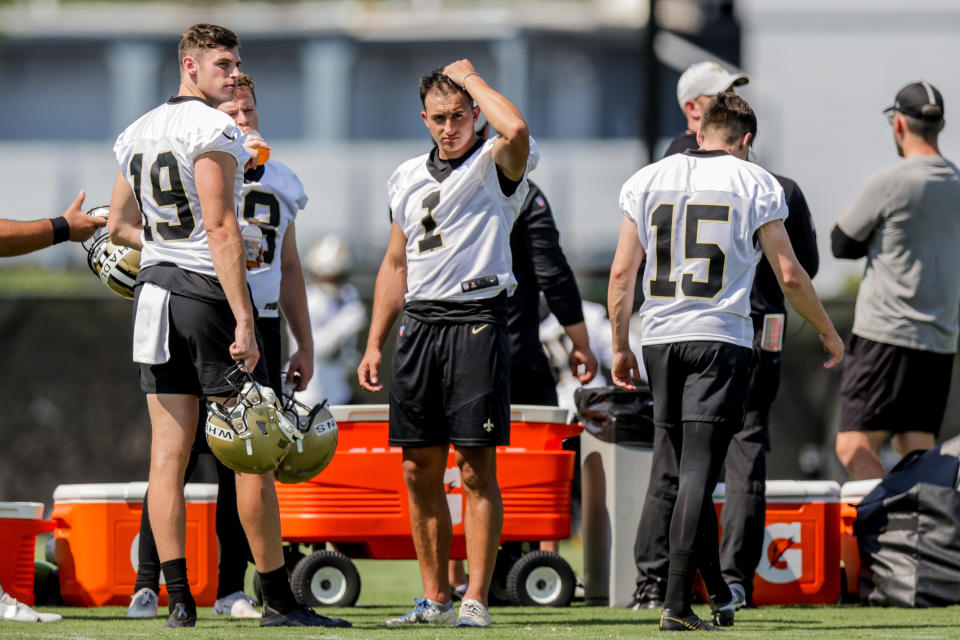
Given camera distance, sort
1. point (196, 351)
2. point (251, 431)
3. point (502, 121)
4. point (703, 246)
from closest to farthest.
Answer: point (251, 431)
point (196, 351)
point (502, 121)
point (703, 246)

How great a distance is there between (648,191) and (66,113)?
23.3 metres

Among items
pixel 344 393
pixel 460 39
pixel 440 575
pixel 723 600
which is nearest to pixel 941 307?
pixel 723 600

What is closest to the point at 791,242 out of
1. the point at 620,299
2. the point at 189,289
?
the point at 620,299

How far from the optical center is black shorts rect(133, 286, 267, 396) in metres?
5.05

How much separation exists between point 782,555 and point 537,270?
5.41ft

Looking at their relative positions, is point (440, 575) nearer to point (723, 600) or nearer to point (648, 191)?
point (723, 600)

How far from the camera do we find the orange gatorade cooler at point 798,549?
663 centimetres

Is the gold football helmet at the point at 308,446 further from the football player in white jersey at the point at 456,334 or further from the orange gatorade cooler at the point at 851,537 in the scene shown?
the orange gatorade cooler at the point at 851,537

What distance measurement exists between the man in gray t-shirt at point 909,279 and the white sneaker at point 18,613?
→ 3.70 m

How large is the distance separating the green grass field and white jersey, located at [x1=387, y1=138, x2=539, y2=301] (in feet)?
3.94

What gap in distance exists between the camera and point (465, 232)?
5.40 meters

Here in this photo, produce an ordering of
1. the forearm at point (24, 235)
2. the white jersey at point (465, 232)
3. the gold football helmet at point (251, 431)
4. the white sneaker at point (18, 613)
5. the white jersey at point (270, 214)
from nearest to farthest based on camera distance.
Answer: the gold football helmet at point (251, 431), the forearm at point (24, 235), the white jersey at point (465, 232), the white sneaker at point (18, 613), the white jersey at point (270, 214)

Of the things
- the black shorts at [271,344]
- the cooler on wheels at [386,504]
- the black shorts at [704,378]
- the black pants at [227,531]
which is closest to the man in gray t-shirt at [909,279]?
the cooler on wheels at [386,504]

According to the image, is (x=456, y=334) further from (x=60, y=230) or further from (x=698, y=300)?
(x=60, y=230)
